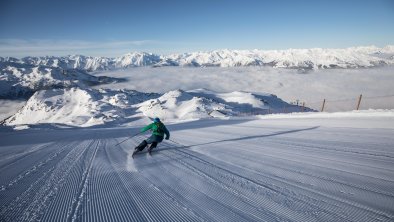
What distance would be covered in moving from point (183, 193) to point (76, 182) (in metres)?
2.80

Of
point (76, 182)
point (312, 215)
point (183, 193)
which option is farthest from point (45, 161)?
point (312, 215)

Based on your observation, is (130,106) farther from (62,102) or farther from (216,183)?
(216,183)

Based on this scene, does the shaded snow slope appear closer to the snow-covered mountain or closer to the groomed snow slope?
the snow-covered mountain

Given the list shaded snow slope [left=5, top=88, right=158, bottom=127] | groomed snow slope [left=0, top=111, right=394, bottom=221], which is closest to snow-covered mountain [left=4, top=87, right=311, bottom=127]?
shaded snow slope [left=5, top=88, right=158, bottom=127]

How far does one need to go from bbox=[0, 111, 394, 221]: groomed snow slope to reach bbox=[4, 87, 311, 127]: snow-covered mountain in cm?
6742

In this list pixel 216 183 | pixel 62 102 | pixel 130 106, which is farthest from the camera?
pixel 62 102

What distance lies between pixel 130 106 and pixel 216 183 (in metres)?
126

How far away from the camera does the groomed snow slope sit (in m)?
4.33

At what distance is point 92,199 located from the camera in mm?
5121

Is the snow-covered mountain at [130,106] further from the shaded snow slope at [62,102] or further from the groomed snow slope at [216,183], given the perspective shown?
the groomed snow slope at [216,183]

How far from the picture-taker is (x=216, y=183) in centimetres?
566

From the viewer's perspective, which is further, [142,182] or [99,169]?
[99,169]

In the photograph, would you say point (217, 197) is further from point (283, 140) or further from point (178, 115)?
point (178, 115)

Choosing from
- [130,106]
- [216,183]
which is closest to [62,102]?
[130,106]
